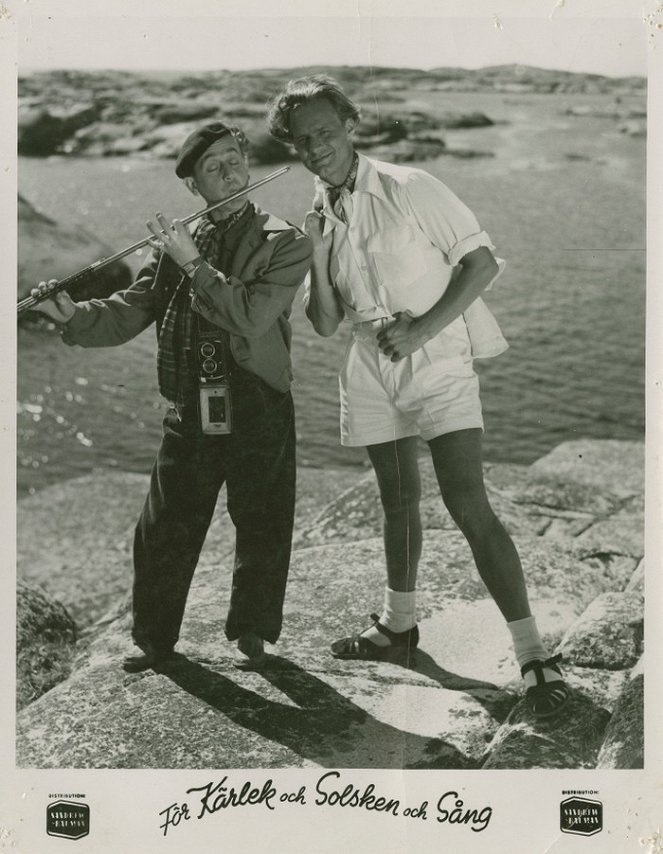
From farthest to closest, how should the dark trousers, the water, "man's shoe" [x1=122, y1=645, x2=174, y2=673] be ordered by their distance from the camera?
the water, "man's shoe" [x1=122, y1=645, x2=174, y2=673], the dark trousers

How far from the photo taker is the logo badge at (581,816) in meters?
2.77

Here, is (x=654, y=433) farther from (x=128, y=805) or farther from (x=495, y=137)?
(x=128, y=805)

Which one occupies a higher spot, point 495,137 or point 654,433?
point 495,137

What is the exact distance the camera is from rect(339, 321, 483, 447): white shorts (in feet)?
8.82

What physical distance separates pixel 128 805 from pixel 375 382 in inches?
47.6

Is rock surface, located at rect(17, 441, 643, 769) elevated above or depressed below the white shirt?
below

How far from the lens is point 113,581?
120 inches

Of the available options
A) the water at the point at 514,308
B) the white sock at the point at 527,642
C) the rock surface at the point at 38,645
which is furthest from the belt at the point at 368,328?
the rock surface at the point at 38,645

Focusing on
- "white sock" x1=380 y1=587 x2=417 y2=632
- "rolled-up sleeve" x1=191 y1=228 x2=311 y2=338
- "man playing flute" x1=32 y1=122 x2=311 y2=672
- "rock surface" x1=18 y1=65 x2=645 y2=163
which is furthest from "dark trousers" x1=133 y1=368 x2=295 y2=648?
"rock surface" x1=18 y1=65 x2=645 y2=163

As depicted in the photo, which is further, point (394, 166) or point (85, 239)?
point (85, 239)

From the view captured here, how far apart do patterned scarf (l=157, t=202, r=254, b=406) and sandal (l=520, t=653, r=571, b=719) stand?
1072 millimetres

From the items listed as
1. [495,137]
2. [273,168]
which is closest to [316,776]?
[273,168]

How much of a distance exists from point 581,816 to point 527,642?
452mm

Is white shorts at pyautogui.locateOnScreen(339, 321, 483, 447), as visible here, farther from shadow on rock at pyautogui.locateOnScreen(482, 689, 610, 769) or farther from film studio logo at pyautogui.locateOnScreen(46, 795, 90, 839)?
film studio logo at pyautogui.locateOnScreen(46, 795, 90, 839)
